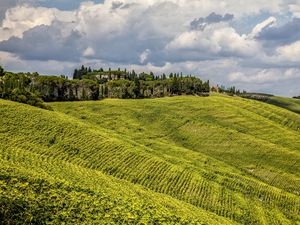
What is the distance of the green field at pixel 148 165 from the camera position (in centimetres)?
3094

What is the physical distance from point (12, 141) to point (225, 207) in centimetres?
4309

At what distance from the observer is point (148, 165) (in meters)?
79.6

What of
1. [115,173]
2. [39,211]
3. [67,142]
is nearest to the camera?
[39,211]

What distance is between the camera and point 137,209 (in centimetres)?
3309

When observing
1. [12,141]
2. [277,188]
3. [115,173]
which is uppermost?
[12,141]

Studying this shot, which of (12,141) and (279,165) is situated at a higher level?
(12,141)

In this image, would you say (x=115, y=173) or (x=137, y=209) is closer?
(x=137, y=209)

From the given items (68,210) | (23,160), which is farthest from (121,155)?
(68,210)

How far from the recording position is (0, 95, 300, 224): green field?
30.9m

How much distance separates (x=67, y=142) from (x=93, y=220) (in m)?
51.3

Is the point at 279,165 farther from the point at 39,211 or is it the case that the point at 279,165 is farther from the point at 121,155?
the point at 39,211

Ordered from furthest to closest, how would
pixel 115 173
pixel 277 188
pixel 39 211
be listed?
pixel 277 188 < pixel 115 173 < pixel 39 211

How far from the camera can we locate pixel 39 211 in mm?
27203

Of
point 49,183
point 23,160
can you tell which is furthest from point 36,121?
point 49,183
